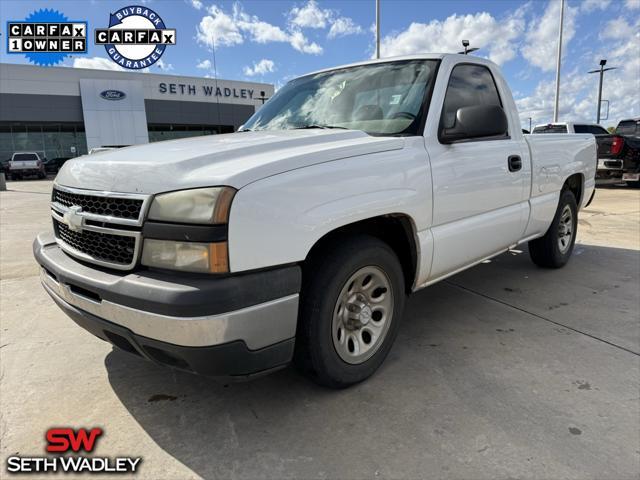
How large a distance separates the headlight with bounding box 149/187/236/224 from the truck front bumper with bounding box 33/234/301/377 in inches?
9.4

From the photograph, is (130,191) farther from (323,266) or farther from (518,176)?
(518,176)

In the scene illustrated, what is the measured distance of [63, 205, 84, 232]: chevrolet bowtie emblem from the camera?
2178 millimetres

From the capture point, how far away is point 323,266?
2.21 metres

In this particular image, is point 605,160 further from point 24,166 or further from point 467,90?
point 24,166

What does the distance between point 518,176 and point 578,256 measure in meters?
2.55

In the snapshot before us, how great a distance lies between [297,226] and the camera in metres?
1.97

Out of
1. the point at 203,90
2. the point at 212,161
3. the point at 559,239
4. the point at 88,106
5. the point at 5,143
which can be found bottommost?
the point at 559,239

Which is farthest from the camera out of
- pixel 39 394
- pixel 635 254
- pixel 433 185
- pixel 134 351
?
pixel 635 254

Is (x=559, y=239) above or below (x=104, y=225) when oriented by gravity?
below

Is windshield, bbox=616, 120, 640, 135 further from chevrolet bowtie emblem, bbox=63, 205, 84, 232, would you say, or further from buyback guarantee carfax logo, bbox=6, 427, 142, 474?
buyback guarantee carfax logo, bbox=6, 427, 142, 474

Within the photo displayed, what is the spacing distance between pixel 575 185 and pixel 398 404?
392cm

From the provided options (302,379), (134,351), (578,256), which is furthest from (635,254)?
(134,351)

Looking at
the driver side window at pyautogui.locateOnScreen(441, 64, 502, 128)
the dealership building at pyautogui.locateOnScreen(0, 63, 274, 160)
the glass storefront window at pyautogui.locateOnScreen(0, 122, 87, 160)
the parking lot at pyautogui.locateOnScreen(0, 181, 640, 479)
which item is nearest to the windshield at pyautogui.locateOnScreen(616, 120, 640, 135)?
the parking lot at pyautogui.locateOnScreen(0, 181, 640, 479)

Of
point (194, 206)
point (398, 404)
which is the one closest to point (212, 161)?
point (194, 206)
